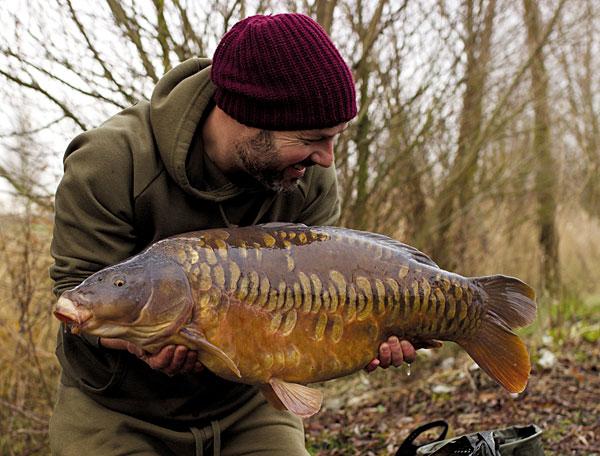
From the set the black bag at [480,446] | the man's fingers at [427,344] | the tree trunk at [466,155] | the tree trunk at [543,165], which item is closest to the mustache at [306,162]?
the man's fingers at [427,344]

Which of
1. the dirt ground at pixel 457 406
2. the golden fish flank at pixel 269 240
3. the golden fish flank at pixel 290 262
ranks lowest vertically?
the dirt ground at pixel 457 406

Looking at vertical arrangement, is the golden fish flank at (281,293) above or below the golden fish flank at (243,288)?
below

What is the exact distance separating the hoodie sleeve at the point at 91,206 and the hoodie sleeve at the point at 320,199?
510 mm

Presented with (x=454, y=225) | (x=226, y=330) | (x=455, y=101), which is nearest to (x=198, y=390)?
(x=226, y=330)

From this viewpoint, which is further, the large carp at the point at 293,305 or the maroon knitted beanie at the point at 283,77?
the maroon knitted beanie at the point at 283,77

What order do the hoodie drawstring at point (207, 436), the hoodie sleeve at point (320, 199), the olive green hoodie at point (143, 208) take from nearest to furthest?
the olive green hoodie at point (143, 208) < the hoodie drawstring at point (207, 436) < the hoodie sleeve at point (320, 199)

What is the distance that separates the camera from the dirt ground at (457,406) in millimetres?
3076

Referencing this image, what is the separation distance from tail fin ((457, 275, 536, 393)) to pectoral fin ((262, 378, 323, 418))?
409 millimetres

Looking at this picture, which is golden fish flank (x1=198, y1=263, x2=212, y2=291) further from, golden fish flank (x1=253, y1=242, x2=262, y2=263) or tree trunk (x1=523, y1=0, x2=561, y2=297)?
tree trunk (x1=523, y1=0, x2=561, y2=297)

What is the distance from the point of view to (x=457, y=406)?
3.49 m

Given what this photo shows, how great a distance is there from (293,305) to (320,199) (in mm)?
567

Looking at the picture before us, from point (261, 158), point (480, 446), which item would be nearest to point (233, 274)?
point (261, 158)

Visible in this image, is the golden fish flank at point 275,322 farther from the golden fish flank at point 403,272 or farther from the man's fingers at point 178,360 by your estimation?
the golden fish flank at point 403,272

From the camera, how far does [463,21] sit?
4219mm
